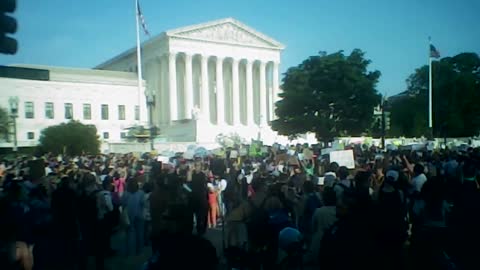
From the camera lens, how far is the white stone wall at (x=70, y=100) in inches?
2633

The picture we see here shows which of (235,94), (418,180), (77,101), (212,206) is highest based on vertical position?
(235,94)

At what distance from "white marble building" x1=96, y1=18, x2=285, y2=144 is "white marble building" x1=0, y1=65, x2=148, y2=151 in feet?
12.5

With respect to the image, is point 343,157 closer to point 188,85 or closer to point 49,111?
point 188,85

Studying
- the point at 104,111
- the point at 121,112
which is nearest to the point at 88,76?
the point at 104,111

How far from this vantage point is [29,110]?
68062mm

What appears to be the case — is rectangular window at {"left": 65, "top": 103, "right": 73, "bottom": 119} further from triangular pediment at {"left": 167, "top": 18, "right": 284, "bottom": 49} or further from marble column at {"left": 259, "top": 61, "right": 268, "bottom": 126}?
marble column at {"left": 259, "top": 61, "right": 268, "bottom": 126}

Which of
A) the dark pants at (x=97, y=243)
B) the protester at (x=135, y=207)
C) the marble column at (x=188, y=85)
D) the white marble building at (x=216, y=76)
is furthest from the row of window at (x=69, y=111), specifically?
the dark pants at (x=97, y=243)

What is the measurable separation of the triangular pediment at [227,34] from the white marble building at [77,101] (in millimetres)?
11365

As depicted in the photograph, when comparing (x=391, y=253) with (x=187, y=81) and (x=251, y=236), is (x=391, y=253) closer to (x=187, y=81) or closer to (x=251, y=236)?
(x=251, y=236)

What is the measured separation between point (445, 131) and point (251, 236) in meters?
55.0

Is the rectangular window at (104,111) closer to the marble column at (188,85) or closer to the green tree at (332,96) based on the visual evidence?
the marble column at (188,85)

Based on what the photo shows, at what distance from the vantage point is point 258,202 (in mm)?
7531

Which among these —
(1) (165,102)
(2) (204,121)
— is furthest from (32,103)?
(2) (204,121)

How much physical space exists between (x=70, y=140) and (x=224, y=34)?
3543 centimetres
